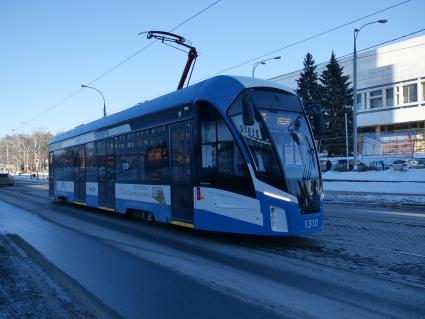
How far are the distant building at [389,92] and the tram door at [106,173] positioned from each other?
52.5 meters

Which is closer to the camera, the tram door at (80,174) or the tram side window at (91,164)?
the tram side window at (91,164)

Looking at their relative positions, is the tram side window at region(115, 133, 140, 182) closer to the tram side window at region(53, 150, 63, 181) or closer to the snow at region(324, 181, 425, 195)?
the tram side window at region(53, 150, 63, 181)

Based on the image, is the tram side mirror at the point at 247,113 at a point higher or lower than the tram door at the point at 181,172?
higher

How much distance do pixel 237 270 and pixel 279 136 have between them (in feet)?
9.67

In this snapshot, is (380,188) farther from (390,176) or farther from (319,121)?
(319,121)

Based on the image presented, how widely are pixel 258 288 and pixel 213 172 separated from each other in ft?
11.9

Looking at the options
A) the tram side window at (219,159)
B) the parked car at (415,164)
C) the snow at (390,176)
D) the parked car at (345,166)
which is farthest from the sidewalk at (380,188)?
the tram side window at (219,159)

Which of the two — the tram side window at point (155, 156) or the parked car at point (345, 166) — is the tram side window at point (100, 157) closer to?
the tram side window at point (155, 156)

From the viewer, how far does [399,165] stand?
4075 cm

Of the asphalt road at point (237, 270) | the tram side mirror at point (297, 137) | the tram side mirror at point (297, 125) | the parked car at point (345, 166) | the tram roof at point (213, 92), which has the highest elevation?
the tram roof at point (213, 92)

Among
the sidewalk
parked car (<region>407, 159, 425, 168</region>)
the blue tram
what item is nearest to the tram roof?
the blue tram

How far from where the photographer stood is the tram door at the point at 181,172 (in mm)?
10367

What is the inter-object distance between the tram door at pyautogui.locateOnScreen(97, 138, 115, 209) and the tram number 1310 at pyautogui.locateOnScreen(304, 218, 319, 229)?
7353 mm

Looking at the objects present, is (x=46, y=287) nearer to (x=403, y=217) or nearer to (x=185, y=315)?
(x=185, y=315)
